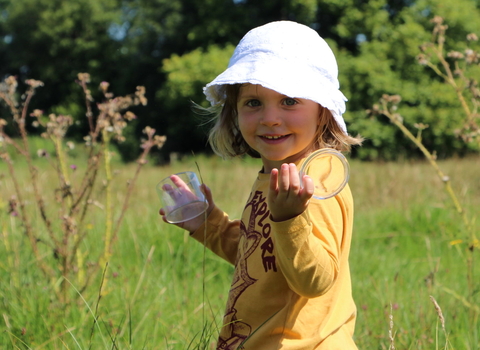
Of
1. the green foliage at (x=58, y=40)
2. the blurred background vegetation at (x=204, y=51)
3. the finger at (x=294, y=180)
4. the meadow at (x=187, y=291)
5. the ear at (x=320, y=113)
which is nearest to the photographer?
the finger at (x=294, y=180)

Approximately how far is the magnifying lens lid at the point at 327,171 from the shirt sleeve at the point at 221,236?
666 mm

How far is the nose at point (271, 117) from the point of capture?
1532 mm

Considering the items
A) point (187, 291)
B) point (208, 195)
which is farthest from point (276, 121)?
point (187, 291)

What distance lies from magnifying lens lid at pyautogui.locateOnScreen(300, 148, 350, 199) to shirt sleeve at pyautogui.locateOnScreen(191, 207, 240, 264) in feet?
2.18

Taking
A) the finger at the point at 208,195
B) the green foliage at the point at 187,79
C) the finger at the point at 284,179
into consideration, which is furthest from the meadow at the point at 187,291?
the green foliage at the point at 187,79

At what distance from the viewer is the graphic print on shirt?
4.99ft

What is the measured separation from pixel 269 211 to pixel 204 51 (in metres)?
22.7

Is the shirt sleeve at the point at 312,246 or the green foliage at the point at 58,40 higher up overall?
the shirt sleeve at the point at 312,246

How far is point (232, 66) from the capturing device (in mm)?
1631

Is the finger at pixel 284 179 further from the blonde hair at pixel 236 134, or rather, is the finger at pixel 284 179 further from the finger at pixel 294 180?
the blonde hair at pixel 236 134

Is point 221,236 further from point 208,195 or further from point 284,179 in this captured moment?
point 284,179

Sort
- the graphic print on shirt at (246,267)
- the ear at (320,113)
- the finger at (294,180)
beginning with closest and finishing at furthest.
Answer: the finger at (294,180) < the graphic print on shirt at (246,267) < the ear at (320,113)

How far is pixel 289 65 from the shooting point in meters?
1.53

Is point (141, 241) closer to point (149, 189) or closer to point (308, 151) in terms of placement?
point (308, 151)
